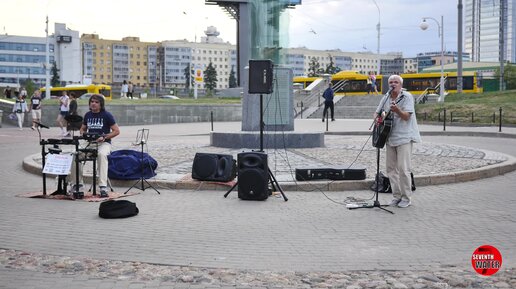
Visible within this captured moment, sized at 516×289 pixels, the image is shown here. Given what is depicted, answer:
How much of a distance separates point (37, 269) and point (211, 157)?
5546 mm

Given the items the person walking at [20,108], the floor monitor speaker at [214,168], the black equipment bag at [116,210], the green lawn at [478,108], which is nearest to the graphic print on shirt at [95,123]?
the floor monitor speaker at [214,168]

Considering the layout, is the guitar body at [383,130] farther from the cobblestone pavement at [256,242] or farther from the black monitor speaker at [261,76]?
the black monitor speaker at [261,76]

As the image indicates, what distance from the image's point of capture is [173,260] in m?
5.96

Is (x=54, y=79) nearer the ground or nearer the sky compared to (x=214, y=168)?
nearer the sky

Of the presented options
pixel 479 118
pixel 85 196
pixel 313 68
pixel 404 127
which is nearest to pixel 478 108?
pixel 479 118

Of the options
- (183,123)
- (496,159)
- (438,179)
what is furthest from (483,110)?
(438,179)

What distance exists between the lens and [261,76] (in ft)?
35.3

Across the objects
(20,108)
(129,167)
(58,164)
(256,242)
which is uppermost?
(20,108)

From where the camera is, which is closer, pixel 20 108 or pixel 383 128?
pixel 383 128

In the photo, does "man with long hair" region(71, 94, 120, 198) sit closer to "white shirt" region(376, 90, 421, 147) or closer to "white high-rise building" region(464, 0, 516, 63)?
"white shirt" region(376, 90, 421, 147)

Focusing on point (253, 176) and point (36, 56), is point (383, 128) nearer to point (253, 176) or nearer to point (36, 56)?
point (253, 176)

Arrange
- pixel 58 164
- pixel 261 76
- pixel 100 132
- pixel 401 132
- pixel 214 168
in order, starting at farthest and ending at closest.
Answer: pixel 214 168, pixel 261 76, pixel 100 132, pixel 58 164, pixel 401 132

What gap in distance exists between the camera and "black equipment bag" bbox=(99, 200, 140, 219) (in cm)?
807

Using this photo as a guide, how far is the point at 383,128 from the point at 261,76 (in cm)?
287
